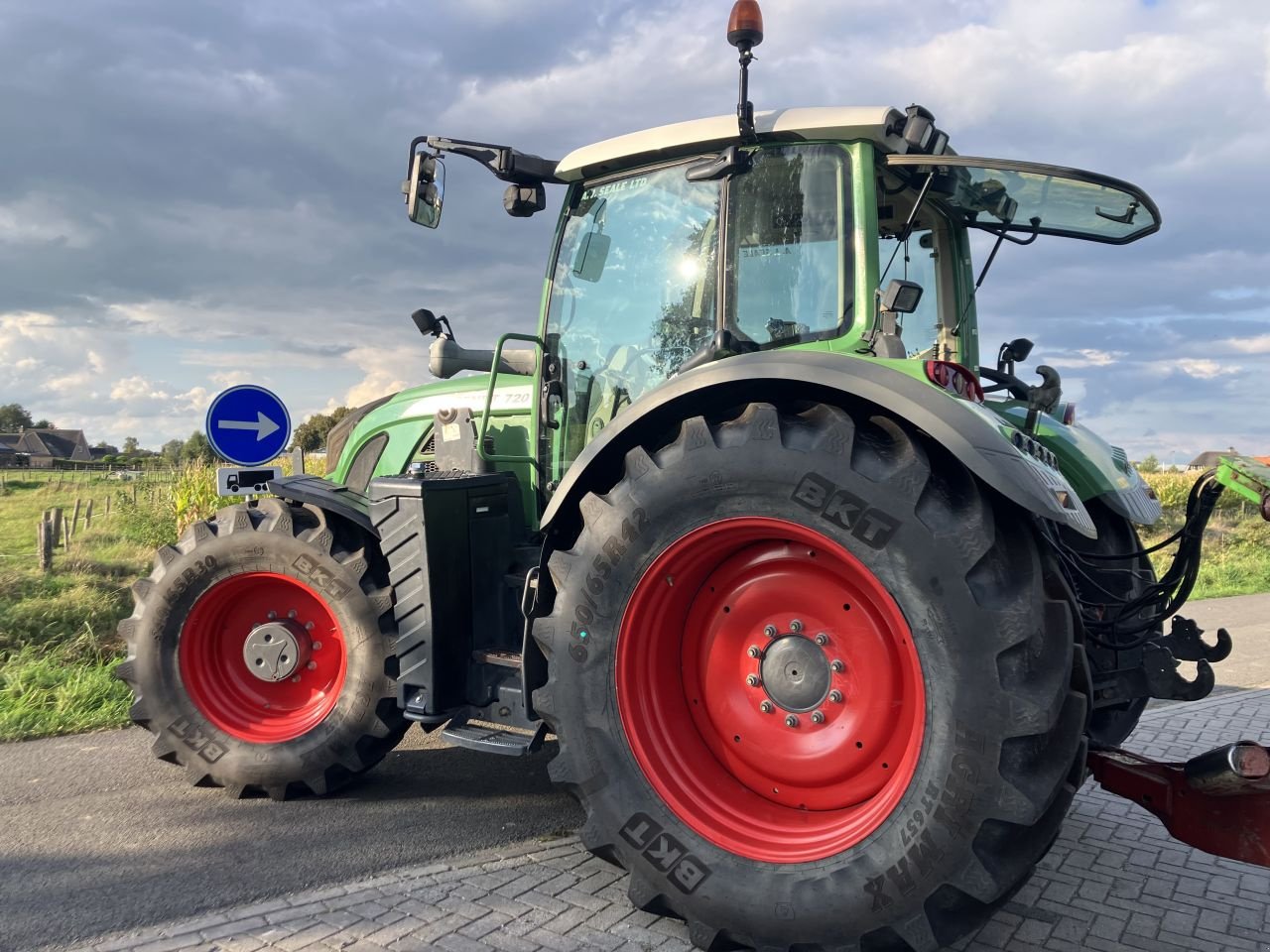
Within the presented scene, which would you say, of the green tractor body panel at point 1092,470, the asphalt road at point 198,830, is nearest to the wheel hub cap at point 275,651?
the asphalt road at point 198,830

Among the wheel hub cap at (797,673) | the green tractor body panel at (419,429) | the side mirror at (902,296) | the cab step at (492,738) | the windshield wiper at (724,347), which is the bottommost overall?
the cab step at (492,738)

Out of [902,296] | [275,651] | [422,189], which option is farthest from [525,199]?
[275,651]

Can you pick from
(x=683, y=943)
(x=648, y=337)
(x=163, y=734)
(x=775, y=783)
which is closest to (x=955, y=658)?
(x=775, y=783)

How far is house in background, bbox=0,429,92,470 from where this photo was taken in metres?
78.9

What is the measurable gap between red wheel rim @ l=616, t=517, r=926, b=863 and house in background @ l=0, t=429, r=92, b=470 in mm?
87271

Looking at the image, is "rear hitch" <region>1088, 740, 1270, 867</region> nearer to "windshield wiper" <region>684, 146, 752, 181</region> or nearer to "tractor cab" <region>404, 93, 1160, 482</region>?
"tractor cab" <region>404, 93, 1160, 482</region>

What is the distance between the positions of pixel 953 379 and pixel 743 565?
0.92 metres

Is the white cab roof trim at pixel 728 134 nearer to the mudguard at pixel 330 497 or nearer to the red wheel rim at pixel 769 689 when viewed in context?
the red wheel rim at pixel 769 689

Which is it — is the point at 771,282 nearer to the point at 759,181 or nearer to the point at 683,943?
the point at 759,181

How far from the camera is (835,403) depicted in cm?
289

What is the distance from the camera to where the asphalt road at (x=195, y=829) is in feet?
9.73

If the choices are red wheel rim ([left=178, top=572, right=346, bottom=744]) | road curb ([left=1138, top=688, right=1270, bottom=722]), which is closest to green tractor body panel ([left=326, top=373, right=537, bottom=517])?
red wheel rim ([left=178, top=572, right=346, bottom=744])

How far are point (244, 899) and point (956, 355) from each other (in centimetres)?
369

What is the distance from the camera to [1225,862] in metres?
3.49
